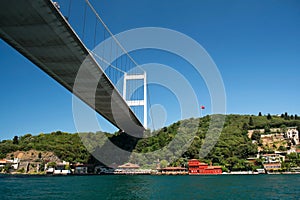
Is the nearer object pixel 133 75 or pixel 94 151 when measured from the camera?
pixel 133 75

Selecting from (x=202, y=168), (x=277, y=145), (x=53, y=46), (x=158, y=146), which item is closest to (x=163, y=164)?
(x=158, y=146)

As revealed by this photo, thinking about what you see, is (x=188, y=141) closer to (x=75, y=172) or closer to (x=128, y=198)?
(x=75, y=172)

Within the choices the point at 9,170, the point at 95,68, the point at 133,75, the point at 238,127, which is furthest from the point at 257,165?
the point at 9,170

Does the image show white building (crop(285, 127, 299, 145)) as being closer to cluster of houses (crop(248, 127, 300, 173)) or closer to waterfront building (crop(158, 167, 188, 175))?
cluster of houses (crop(248, 127, 300, 173))

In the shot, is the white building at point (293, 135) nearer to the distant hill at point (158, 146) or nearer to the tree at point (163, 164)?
the distant hill at point (158, 146)

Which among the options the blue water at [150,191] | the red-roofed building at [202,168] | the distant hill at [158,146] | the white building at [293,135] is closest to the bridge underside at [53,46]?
the blue water at [150,191]

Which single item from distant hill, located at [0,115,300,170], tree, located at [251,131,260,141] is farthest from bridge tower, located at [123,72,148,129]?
tree, located at [251,131,260,141]
